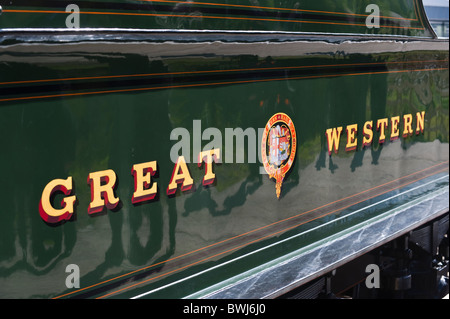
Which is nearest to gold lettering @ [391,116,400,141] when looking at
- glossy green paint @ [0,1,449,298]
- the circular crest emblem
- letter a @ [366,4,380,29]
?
glossy green paint @ [0,1,449,298]

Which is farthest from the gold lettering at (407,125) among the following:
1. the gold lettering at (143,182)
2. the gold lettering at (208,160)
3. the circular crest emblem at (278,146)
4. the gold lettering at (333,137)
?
the gold lettering at (143,182)

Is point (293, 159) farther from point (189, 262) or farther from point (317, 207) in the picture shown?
point (189, 262)

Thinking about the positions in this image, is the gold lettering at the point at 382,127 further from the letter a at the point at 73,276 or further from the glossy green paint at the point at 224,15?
the letter a at the point at 73,276

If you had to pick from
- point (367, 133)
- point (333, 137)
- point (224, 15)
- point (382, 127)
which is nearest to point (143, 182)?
point (224, 15)

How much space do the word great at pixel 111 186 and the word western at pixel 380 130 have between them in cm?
97

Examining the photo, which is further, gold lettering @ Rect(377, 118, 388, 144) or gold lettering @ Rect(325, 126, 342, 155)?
gold lettering @ Rect(377, 118, 388, 144)

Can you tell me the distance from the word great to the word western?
97cm

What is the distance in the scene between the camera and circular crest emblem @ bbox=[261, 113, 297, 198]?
2906 mm

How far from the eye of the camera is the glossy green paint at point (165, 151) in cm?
196

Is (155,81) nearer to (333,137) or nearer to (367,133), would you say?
(333,137)

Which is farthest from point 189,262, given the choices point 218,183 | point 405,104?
point 405,104

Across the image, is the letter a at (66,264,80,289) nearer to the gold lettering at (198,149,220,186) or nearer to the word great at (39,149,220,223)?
the word great at (39,149,220,223)

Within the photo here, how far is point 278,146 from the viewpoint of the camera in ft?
9.78
